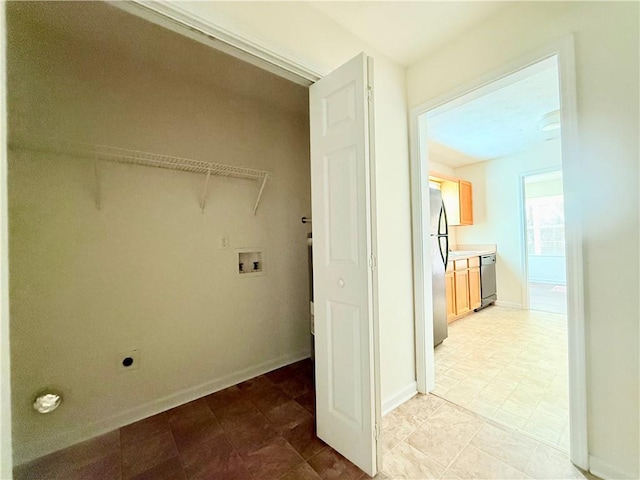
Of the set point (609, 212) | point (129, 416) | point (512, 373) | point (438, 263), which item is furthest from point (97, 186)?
point (512, 373)

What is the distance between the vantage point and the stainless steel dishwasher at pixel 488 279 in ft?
13.3

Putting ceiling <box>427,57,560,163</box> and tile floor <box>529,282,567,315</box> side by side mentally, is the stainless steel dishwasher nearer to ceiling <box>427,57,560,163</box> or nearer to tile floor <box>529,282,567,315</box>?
tile floor <box>529,282,567,315</box>

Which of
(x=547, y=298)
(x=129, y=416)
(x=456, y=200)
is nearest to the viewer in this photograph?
(x=129, y=416)

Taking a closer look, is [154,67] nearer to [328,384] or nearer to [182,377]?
[182,377]

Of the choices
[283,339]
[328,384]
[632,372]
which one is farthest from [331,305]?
[632,372]

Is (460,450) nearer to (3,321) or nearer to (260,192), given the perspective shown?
(3,321)

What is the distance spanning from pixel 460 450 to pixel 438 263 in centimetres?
183

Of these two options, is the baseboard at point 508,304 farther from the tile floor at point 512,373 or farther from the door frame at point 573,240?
the door frame at point 573,240

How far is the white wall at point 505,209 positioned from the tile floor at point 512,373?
816 millimetres

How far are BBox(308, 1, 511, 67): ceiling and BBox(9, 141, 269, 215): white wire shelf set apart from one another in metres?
1.22

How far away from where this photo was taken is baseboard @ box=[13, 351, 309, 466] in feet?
4.59

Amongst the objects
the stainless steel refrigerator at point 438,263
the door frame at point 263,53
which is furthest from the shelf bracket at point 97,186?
the stainless steel refrigerator at point 438,263

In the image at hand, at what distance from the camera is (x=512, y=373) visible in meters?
2.17

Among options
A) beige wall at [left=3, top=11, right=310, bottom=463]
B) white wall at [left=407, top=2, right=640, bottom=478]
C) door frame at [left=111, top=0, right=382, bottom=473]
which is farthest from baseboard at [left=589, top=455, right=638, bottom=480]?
beige wall at [left=3, top=11, right=310, bottom=463]
